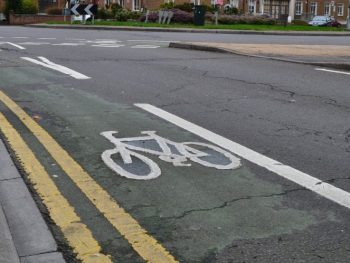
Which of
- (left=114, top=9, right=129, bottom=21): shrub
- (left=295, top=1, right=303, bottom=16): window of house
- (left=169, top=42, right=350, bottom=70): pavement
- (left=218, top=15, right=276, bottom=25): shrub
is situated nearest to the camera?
(left=169, top=42, right=350, bottom=70): pavement

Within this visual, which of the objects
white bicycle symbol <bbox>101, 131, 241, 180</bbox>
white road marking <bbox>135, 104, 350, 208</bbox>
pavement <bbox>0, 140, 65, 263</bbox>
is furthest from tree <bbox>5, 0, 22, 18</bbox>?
pavement <bbox>0, 140, 65, 263</bbox>

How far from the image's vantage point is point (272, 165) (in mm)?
5391

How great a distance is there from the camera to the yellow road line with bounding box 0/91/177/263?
359cm

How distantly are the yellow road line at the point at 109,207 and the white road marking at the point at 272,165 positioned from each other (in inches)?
64.0

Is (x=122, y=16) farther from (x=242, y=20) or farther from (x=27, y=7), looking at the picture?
(x=27, y=7)

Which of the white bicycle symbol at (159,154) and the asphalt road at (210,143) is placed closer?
the asphalt road at (210,143)

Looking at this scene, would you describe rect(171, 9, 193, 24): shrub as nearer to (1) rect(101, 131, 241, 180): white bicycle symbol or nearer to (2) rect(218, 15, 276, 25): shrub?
(2) rect(218, 15, 276, 25): shrub

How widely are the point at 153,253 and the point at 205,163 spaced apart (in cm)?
197

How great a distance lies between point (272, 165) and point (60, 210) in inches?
85.6

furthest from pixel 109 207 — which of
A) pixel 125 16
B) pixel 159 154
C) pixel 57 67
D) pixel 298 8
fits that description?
pixel 298 8

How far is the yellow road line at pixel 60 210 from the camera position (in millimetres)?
3579

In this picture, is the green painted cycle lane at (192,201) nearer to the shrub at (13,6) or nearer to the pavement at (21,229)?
the pavement at (21,229)

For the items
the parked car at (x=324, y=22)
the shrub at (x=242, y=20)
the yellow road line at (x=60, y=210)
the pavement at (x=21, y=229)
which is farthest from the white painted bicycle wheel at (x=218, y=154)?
the parked car at (x=324, y=22)

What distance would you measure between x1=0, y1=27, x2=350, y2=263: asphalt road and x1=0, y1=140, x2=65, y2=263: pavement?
12.5 inches
